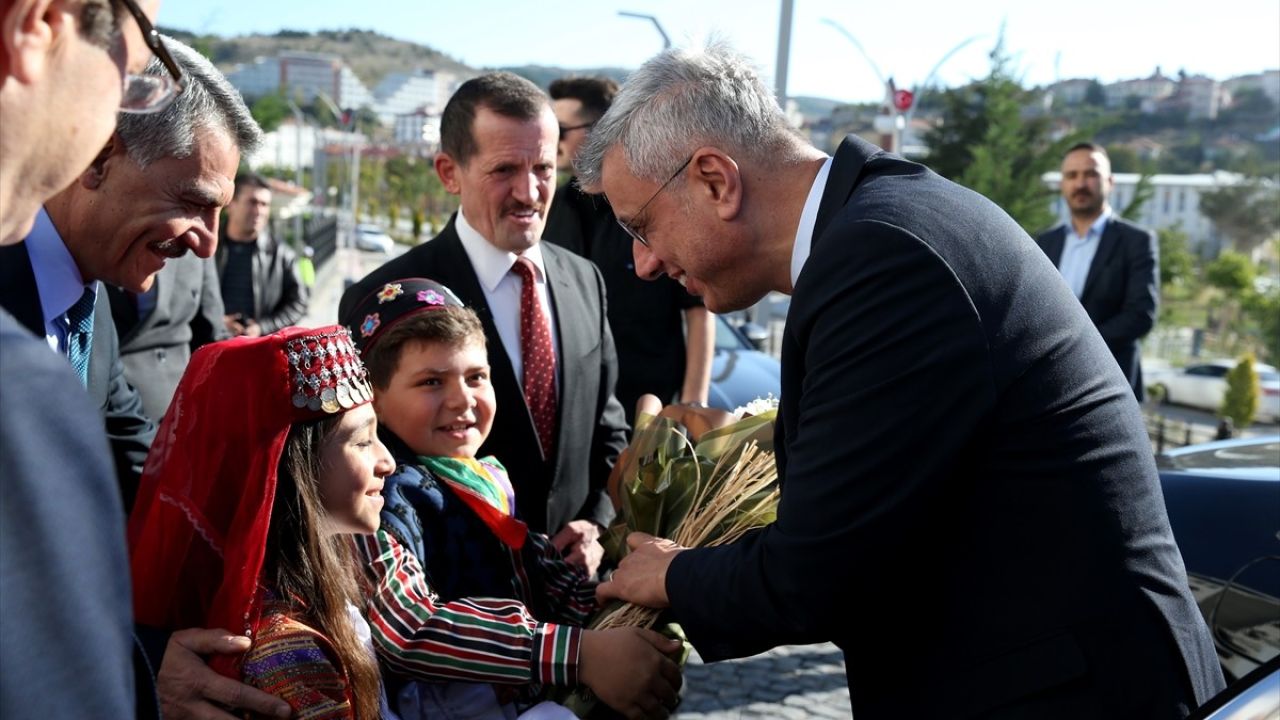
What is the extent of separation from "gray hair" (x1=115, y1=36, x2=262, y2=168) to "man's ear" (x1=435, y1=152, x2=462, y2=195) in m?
1.29

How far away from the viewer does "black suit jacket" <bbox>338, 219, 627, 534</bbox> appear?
11.3 ft

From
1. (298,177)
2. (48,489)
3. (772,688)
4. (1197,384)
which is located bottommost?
(1197,384)

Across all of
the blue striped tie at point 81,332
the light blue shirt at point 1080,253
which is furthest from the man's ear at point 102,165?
the light blue shirt at point 1080,253

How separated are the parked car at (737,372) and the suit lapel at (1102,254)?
81.7 inches

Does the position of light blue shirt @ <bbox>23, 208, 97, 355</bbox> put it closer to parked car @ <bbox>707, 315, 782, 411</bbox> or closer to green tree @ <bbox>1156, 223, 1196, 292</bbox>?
parked car @ <bbox>707, 315, 782, 411</bbox>

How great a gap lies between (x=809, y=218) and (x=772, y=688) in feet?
11.8

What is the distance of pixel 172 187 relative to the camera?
252cm

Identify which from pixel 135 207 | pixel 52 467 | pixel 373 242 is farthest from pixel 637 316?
pixel 373 242

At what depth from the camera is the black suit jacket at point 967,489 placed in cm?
191

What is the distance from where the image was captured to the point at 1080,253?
7.87 metres

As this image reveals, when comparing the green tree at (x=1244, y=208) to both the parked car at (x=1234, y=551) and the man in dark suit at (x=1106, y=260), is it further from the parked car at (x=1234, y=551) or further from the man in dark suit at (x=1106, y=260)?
the parked car at (x=1234, y=551)

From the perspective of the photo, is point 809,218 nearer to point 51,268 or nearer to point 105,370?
point 51,268

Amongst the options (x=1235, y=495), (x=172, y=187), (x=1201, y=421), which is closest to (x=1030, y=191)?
(x=1201, y=421)

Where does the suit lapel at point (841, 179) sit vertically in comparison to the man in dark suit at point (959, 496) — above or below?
above
